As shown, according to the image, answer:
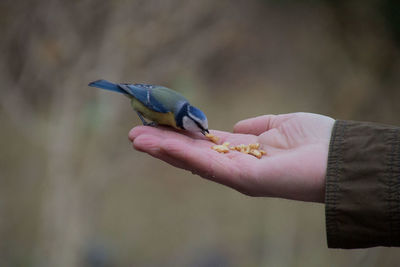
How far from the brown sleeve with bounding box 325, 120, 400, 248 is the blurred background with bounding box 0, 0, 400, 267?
2.78 meters

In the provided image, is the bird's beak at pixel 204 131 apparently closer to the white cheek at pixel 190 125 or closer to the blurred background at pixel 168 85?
the white cheek at pixel 190 125

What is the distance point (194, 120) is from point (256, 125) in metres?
0.33

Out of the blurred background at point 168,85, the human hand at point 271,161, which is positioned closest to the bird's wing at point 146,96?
the human hand at point 271,161

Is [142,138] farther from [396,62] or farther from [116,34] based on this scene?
[396,62]

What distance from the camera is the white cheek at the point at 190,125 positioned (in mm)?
2103

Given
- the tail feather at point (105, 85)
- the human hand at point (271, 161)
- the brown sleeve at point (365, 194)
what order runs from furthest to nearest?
the tail feather at point (105, 85), the human hand at point (271, 161), the brown sleeve at point (365, 194)

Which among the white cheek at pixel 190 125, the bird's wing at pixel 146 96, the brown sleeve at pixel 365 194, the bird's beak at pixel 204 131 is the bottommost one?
the brown sleeve at pixel 365 194

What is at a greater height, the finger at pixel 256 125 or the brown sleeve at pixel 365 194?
the finger at pixel 256 125

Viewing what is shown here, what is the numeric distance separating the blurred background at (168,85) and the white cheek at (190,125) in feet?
6.23

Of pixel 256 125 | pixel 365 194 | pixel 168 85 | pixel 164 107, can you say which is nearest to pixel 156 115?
pixel 164 107

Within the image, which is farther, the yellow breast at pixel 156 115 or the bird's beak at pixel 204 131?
the yellow breast at pixel 156 115

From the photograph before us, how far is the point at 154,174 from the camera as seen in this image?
4.76 m

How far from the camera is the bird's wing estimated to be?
2.23 meters

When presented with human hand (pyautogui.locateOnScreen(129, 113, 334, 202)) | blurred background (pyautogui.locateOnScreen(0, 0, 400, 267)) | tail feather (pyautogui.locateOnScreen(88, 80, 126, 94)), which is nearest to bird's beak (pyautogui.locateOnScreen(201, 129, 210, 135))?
human hand (pyautogui.locateOnScreen(129, 113, 334, 202))
